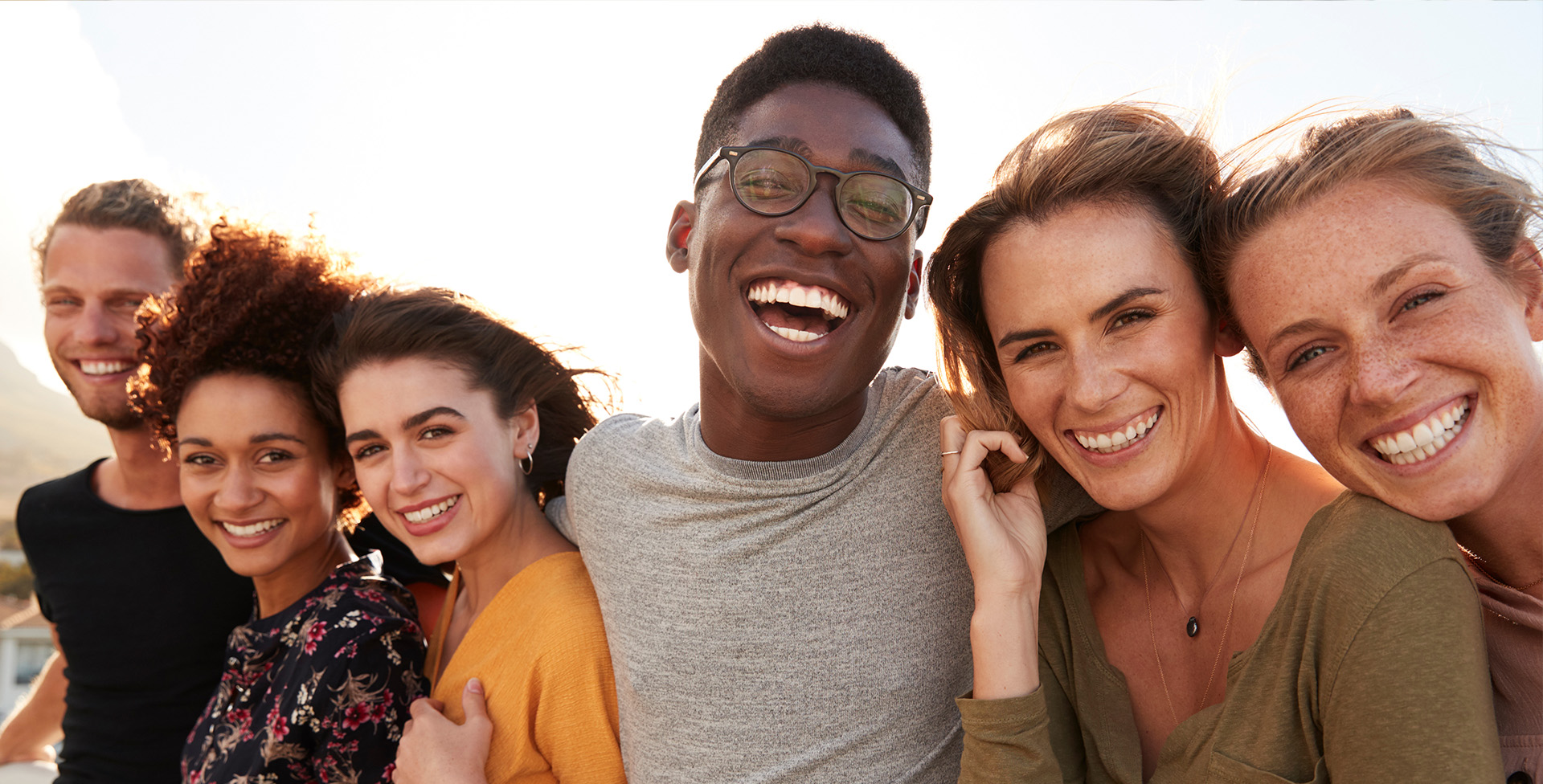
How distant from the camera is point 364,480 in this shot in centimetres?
270

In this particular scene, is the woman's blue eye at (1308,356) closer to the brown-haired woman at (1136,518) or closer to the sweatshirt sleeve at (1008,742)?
the brown-haired woman at (1136,518)

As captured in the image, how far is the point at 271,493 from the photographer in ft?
9.52

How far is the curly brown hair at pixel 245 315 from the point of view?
2916mm

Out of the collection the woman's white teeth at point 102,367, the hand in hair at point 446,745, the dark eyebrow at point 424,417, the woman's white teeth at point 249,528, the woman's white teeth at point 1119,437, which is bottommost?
the hand in hair at point 446,745

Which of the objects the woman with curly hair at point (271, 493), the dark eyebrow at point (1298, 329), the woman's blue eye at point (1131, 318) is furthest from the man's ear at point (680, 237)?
the dark eyebrow at point (1298, 329)

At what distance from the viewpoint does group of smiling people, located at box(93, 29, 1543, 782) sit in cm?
170

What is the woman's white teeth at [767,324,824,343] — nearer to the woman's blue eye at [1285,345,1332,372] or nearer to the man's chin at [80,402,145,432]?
the woman's blue eye at [1285,345,1332,372]

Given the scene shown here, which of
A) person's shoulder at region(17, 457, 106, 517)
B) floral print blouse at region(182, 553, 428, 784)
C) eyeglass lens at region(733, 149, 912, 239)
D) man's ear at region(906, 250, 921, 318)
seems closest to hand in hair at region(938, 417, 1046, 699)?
man's ear at region(906, 250, 921, 318)

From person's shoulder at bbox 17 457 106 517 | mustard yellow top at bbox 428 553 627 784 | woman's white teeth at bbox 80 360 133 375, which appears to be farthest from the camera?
person's shoulder at bbox 17 457 106 517

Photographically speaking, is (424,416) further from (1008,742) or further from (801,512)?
(1008,742)

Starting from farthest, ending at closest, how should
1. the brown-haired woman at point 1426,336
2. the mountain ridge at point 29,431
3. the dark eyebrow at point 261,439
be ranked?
the mountain ridge at point 29,431, the dark eyebrow at point 261,439, the brown-haired woman at point 1426,336

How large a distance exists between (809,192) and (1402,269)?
126cm

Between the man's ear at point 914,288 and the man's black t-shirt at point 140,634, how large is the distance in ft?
9.04

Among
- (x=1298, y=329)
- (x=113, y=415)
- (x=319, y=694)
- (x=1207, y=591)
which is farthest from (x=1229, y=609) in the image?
(x=113, y=415)
